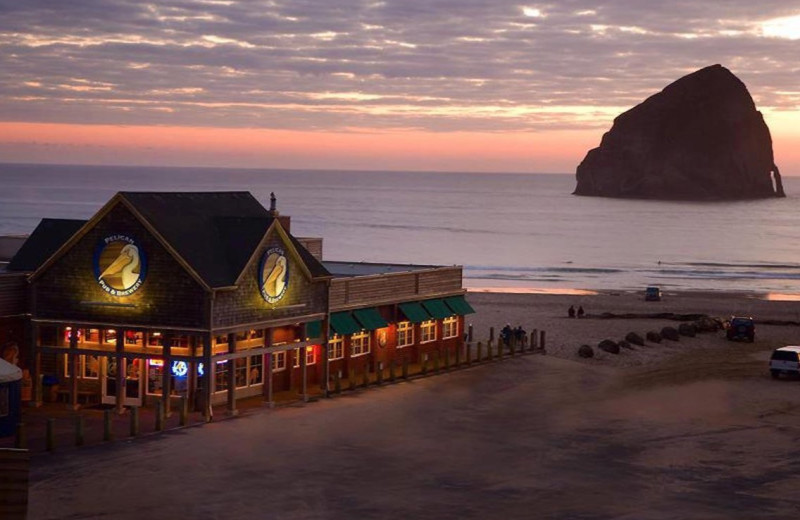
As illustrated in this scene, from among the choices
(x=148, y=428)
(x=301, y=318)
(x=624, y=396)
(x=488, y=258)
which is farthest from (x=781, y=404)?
(x=488, y=258)

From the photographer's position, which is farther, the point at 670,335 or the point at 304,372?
the point at 670,335

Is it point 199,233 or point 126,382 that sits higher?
point 199,233

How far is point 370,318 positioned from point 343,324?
A: 2.41m

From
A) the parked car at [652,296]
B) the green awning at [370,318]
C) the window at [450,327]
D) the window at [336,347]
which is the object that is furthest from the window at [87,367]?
the parked car at [652,296]

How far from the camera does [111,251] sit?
41281mm

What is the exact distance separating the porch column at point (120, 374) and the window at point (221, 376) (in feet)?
10.2

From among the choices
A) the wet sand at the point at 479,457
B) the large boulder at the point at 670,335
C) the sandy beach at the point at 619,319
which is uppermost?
the large boulder at the point at 670,335

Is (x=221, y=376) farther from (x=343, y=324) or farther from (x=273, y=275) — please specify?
(x=343, y=324)

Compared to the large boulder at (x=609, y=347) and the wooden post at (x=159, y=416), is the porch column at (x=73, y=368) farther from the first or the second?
the large boulder at (x=609, y=347)

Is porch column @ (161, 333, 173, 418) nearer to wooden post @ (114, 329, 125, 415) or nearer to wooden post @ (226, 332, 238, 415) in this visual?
wooden post @ (114, 329, 125, 415)

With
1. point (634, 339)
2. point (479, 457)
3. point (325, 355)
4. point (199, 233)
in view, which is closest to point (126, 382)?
point (199, 233)

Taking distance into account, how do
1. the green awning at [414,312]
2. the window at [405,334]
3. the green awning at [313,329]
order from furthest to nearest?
the window at [405,334] → the green awning at [414,312] → the green awning at [313,329]

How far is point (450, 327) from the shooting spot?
57562mm

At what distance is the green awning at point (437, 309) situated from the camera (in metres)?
54.7
